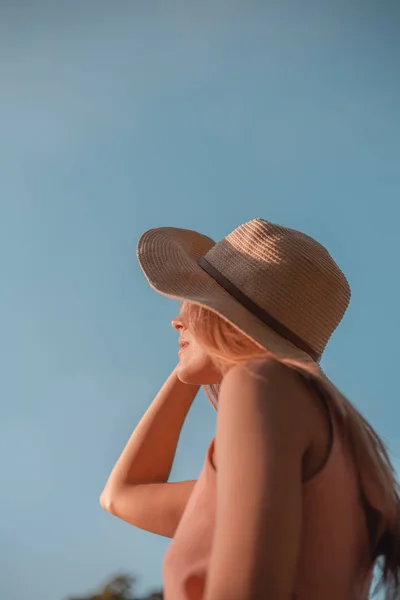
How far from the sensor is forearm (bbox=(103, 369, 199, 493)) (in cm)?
281

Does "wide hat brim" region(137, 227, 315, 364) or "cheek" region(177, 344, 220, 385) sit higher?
"wide hat brim" region(137, 227, 315, 364)

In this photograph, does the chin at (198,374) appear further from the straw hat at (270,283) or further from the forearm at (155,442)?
the forearm at (155,442)

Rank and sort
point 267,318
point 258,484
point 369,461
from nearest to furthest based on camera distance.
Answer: point 258,484 < point 369,461 < point 267,318

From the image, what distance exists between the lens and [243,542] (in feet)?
5.22

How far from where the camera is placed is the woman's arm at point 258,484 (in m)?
1.58

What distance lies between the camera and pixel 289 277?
2344 millimetres

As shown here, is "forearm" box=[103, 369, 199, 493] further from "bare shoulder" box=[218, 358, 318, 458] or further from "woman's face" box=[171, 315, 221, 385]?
"bare shoulder" box=[218, 358, 318, 458]

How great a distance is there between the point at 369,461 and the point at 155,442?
102 cm

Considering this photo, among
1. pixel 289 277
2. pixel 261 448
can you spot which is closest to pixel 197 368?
pixel 289 277

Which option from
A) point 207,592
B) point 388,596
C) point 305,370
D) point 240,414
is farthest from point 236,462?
point 388,596

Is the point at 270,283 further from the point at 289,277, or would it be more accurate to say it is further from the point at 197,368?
the point at 197,368

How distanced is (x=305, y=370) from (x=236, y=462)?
1.33 feet

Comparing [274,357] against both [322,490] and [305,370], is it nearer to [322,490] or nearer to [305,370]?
[305,370]

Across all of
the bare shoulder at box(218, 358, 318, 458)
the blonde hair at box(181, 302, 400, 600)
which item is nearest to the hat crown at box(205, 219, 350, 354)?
the blonde hair at box(181, 302, 400, 600)
